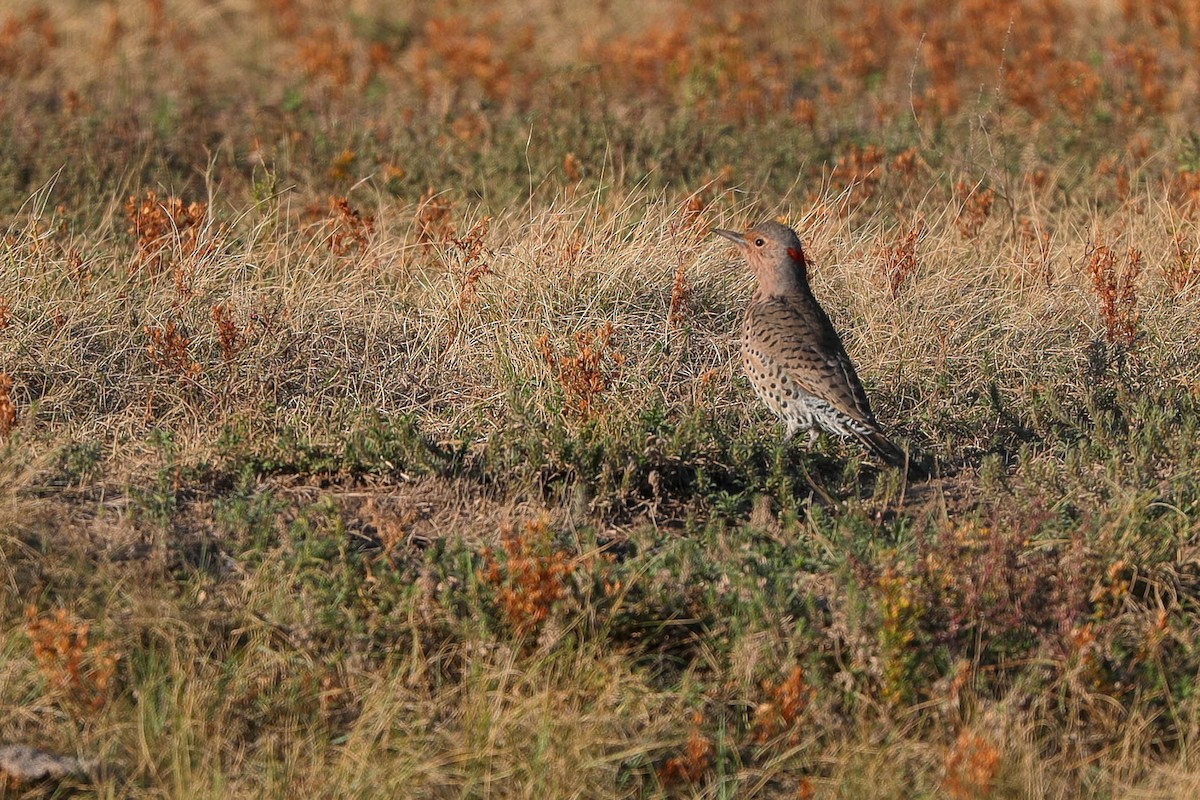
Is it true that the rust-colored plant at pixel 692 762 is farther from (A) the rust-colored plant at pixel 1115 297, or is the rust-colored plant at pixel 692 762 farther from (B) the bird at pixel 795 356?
(A) the rust-colored plant at pixel 1115 297

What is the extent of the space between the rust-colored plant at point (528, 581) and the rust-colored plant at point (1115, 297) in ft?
9.91

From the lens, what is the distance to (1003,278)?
24.3 feet

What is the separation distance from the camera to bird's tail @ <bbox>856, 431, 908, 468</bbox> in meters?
5.80

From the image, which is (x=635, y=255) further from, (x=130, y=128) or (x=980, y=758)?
(x=130, y=128)

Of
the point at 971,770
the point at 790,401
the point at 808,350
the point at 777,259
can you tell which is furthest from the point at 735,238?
the point at 971,770

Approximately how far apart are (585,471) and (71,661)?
6.50ft

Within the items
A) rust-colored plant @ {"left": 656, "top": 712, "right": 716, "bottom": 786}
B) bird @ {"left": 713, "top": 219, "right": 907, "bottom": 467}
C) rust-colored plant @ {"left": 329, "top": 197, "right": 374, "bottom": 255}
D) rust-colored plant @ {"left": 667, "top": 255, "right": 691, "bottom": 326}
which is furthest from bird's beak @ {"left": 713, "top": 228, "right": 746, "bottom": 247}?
rust-colored plant @ {"left": 656, "top": 712, "right": 716, "bottom": 786}

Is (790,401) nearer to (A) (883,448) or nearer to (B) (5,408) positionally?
(A) (883,448)

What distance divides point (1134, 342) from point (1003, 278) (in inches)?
32.5

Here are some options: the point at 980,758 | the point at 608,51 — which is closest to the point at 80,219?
the point at 608,51

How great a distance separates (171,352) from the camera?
620 cm

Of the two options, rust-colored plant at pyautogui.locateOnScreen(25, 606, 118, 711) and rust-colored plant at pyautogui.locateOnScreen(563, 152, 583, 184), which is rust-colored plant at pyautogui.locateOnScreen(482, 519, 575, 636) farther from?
rust-colored plant at pyautogui.locateOnScreen(563, 152, 583, 184)

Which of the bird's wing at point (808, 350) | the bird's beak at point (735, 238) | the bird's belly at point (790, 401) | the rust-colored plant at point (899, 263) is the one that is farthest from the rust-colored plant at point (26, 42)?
the bird's belly at point (790, 401)

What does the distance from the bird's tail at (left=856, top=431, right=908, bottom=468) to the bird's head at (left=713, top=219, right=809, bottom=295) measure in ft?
2.99
